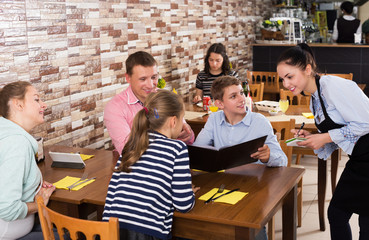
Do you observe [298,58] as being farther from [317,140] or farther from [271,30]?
[271,30]

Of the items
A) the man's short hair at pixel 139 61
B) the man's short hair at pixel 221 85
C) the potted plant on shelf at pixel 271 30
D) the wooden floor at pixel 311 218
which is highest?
the potted plant on shelf at pixel 271 30

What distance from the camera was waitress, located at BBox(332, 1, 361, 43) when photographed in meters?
7.24

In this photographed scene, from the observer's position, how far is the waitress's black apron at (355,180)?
227 centimetres

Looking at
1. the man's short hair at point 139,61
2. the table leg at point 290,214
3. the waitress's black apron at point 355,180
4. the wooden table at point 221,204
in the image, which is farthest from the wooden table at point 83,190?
the waitress's black apron at point 355,180

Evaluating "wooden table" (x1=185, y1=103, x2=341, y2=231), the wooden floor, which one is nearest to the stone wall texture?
"wooden table" (x1=185, y1=103, x2=341, y2=231)

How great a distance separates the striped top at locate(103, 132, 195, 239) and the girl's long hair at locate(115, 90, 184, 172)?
0.12 feet

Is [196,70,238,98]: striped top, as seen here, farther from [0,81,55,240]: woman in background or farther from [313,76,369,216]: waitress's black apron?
[0,81,55,240]: woman in background

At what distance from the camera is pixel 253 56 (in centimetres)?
730

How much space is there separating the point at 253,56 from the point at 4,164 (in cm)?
578

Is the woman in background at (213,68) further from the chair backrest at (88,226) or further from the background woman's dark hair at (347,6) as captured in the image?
the background woman's dark hair at (347,6)

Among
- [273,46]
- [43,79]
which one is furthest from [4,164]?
[273,46]

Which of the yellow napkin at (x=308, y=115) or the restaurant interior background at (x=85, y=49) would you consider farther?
the yellow napkin at (x=308, y=115)

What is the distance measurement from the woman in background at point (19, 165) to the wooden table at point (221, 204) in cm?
12

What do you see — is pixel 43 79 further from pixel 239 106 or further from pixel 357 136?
pixel 357 136
